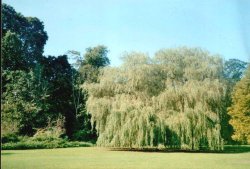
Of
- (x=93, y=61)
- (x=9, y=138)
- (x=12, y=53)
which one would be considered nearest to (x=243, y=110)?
(x=9, y=138)

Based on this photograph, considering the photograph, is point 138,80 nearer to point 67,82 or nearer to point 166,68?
point 166,68

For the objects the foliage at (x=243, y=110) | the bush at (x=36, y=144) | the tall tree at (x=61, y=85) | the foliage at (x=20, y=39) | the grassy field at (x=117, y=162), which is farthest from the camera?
the tall tree at (x=61, y=85)

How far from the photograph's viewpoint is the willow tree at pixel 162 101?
26766mm

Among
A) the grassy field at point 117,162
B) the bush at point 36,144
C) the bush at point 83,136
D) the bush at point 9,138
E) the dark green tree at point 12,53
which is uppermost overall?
the dark green tree at point 12,53

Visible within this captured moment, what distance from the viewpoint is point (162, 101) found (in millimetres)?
27953

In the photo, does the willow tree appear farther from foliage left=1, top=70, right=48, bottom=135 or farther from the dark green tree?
the dark green tree

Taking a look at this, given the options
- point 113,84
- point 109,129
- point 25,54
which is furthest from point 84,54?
point 109,129

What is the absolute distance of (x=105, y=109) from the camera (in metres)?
28.9

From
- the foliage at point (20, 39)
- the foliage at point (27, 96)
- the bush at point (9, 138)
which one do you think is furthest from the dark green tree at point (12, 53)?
the bush at point (9, 138)

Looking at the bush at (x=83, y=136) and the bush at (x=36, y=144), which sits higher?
the bush at (x=83, y=136)

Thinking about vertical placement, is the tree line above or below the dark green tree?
below

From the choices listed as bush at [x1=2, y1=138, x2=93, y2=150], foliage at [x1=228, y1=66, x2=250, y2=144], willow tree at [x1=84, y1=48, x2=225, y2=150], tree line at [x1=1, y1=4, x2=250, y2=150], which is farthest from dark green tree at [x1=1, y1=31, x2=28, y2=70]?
foliage at [x1=228, y1=66, x2=250, y2=144]

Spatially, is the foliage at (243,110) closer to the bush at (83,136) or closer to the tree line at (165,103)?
the tree line at (165,103)

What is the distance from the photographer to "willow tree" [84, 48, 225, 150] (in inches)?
1054
